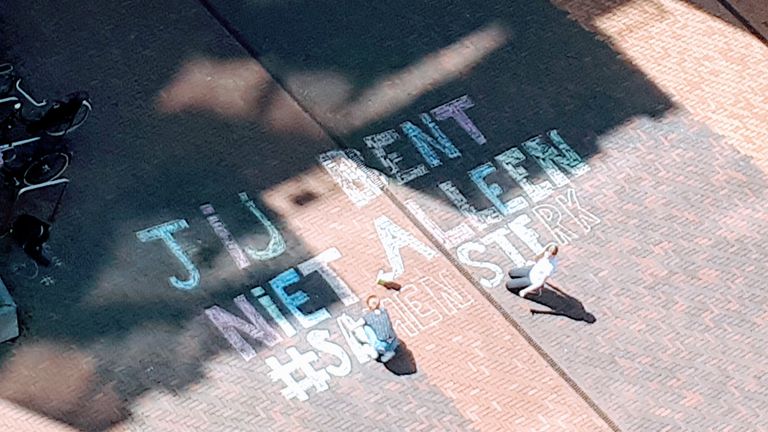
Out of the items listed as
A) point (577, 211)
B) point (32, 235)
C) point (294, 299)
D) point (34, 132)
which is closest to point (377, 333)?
point (294, 299)

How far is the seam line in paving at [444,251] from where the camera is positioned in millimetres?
22484

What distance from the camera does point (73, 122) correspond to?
2545 centimetres

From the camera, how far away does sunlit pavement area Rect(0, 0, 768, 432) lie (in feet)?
72.7

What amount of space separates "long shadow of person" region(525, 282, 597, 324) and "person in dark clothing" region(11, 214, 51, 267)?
326 inches

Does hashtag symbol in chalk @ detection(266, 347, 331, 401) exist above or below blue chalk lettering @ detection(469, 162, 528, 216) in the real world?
below

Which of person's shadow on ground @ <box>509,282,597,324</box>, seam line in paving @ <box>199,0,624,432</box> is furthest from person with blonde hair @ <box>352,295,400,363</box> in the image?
person's shadow on ground @ <box>509,282,597,324</box>

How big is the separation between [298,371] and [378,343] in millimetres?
1376

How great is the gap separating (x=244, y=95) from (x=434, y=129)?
12.3 ft

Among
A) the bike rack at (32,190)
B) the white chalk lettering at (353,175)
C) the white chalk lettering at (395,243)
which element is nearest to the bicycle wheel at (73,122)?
the bike rack at (32,190)

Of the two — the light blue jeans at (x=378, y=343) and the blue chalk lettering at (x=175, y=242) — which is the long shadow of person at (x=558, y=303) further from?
the blue chalk lettering at (x=175, y=242)

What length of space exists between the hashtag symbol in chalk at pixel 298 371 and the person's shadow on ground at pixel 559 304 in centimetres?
382

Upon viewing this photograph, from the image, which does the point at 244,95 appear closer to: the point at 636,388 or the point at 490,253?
Answer: the point at 490,253

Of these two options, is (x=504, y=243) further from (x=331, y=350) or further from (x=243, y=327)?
(x=243, y=327)

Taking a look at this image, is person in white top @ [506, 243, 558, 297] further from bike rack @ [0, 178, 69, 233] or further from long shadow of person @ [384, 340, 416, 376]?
bike rack @ [0, 178, 69, 233]
